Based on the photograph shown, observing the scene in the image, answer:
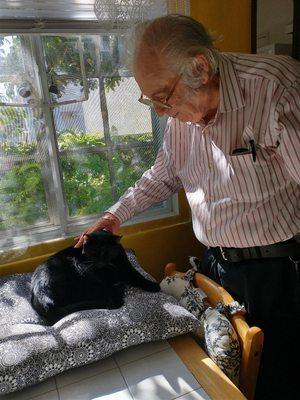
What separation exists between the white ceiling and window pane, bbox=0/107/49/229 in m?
0.33

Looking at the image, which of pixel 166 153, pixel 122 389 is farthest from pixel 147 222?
pixel 122 389

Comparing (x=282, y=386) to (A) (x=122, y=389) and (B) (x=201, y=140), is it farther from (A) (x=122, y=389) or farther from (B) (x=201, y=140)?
(B) (x=201, y=140)

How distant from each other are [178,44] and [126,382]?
2.79 ft

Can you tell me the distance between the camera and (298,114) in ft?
2.42

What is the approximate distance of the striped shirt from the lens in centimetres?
76

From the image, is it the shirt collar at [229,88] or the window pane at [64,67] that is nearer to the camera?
the shirt collar at [229,88]

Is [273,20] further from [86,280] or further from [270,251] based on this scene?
[86,280]

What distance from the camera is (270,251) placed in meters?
0.94

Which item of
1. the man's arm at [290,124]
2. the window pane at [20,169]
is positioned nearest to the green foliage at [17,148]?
the window pane at [20,169]

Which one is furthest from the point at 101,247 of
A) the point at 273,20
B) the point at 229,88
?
the point at 273,20

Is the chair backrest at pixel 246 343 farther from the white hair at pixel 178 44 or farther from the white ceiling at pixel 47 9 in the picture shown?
the white ceiling at pixel 47 9

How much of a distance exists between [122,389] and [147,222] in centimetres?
84

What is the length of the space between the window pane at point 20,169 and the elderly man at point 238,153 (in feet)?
1.90

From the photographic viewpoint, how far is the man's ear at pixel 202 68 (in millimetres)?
762
